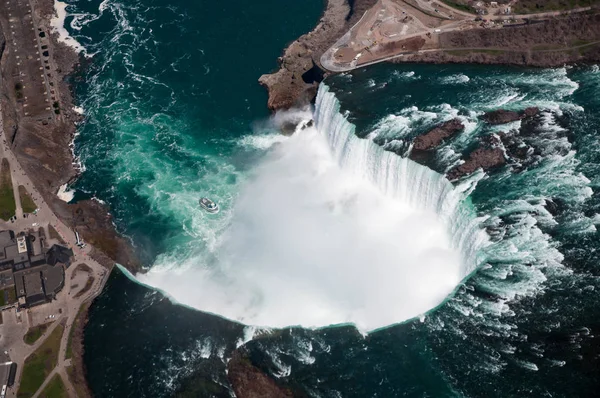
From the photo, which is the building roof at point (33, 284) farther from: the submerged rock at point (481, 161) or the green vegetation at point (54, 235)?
the submerged rock at point (481, 161)

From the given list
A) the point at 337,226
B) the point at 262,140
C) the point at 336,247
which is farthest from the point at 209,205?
the point at 336,247

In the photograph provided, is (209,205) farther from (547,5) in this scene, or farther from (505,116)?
(547,5)

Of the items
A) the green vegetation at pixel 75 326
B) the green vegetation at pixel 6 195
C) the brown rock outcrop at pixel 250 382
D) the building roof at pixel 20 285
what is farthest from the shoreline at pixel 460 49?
the brown rock outcrop at pixel 250 382

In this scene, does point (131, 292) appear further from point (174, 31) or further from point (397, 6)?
point (397, 6)

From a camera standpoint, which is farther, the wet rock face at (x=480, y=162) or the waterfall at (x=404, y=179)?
the wet rock face at (x=480, y=162)

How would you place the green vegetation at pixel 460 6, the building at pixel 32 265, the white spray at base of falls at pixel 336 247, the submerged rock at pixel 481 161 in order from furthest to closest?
the green vegetation at pixel 460 6 → the submerged rock at pixel 481 161 → the building at pixel 32 265 → the white spray at base of falls at pixel 336 247

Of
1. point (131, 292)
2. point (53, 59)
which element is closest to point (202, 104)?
point (53, 59)
